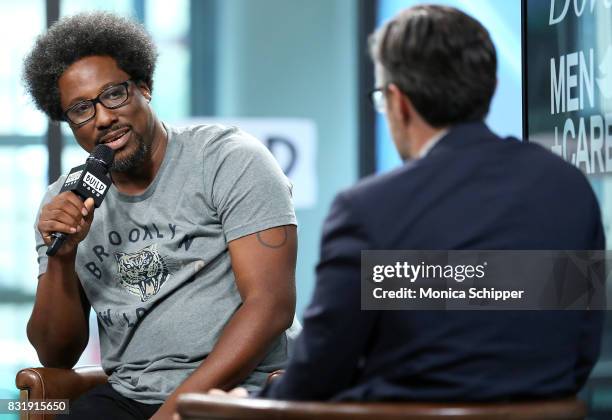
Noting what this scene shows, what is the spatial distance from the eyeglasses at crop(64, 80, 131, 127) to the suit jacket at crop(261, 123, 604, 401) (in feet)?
3.18

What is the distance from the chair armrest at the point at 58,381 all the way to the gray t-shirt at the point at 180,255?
150 millimetres

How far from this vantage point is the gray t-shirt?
215 cm

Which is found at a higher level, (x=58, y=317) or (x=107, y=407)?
(x=58, y=317)

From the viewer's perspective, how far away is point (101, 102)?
2.25 meters

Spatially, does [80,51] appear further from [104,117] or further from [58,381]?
[58,381]

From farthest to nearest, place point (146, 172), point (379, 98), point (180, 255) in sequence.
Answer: point (146, 172)
point (180, 255)
point (379, 98)

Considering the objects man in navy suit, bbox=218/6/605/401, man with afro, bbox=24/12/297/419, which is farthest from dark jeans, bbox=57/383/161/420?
man in navy suit, bbox=218/6/605/401

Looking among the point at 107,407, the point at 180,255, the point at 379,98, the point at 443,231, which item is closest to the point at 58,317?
the point at 107,407

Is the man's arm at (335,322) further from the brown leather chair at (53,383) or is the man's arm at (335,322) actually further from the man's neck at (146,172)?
the brown leather chair at (53,383)

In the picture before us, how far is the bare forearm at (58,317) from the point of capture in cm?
233

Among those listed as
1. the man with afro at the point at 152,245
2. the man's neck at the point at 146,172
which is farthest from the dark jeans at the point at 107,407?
→ the man's neck at the point at 146,172

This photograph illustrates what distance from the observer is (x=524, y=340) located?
143 centimetres

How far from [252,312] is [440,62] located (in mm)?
779

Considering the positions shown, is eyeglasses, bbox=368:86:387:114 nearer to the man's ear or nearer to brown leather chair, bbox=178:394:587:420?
the man's ear
